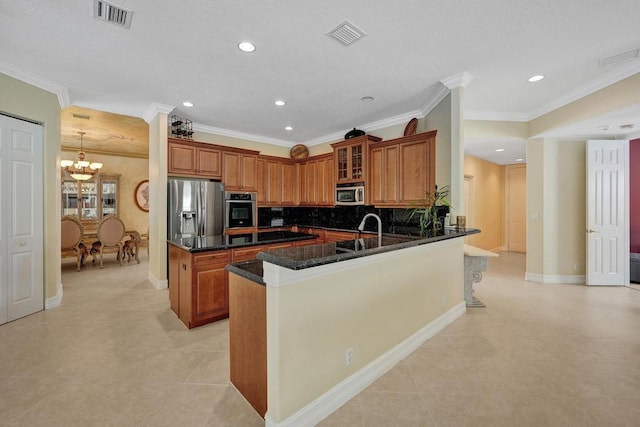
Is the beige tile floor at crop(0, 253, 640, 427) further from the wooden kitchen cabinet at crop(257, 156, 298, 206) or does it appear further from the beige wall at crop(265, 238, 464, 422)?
the wooden kitchen cabinet at crop(257, 156, 298, 206)

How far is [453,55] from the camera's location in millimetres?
2725

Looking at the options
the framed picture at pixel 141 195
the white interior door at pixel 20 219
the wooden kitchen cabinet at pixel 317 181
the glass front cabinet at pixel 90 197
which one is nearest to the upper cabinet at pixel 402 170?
the wooden kitchen cabinet at pixel 317 181

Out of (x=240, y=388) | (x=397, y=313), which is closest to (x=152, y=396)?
(x=240, y=388)

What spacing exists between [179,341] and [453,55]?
3.88m

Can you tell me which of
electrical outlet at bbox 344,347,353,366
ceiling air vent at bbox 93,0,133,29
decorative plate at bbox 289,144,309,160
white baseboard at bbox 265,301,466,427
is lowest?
white baseboard at bbox 265,301,466,427

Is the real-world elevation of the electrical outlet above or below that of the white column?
below

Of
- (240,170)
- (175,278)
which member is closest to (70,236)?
(240,170)

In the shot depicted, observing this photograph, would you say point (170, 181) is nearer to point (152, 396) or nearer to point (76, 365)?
point (76, 365)

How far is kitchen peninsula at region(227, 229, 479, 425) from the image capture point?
1532mm

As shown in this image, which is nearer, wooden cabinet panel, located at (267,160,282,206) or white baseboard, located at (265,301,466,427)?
white baseboard, located at (265,301,466,427)

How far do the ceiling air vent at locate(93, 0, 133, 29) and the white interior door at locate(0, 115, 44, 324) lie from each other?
1.99 m

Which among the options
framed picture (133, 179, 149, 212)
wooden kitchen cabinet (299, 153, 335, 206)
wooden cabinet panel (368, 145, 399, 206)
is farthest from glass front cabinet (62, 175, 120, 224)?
wooden cabinet panel (368, 145, 399, 206)

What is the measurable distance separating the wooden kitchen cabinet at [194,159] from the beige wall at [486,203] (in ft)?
17.9

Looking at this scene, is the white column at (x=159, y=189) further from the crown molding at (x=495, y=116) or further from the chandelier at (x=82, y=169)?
the crown molding at (x=495, y=116)
